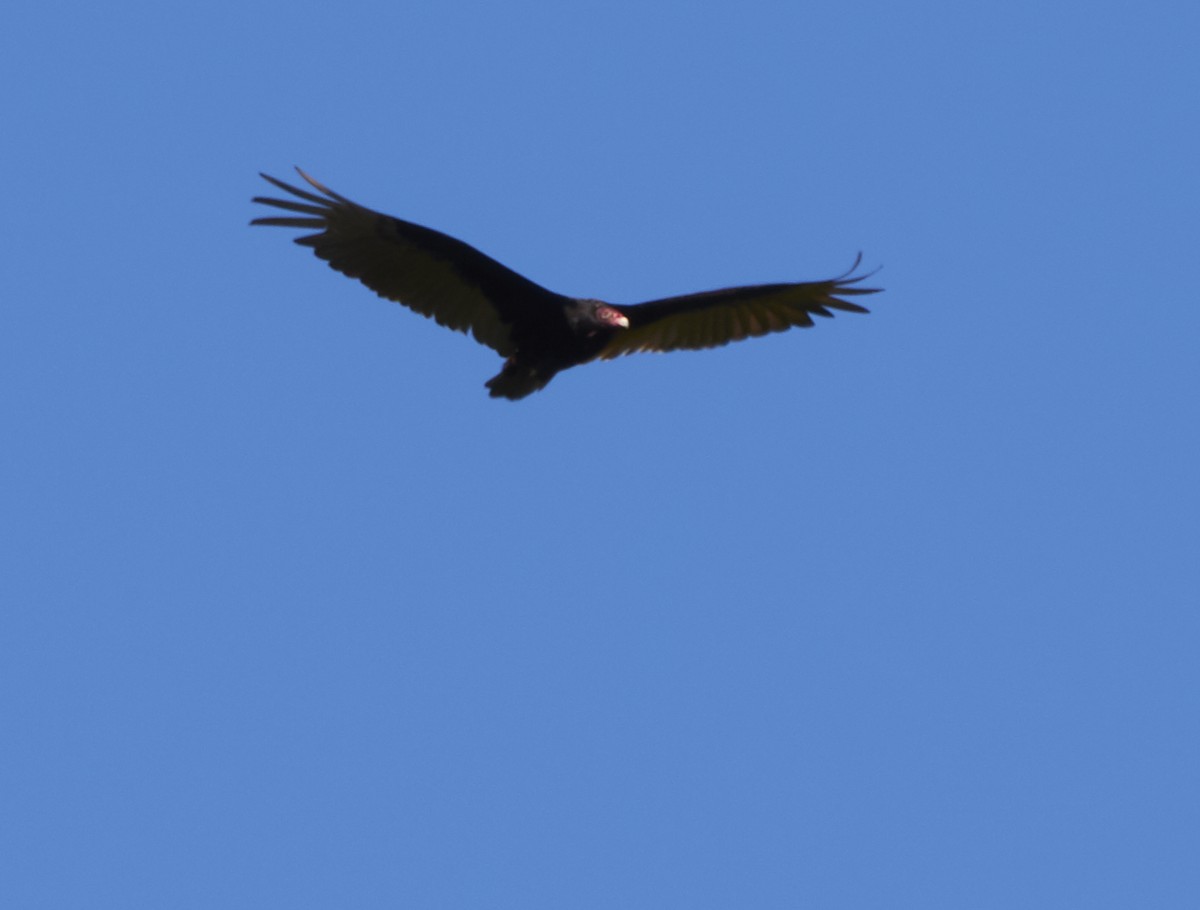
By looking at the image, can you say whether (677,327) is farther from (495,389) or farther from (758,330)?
(495,389)

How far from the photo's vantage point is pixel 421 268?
12422mm

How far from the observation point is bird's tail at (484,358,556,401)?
40.5 ft

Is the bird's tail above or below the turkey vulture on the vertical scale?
below

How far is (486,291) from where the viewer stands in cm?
1237

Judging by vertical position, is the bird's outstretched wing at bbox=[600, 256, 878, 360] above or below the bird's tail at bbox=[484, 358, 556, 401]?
above

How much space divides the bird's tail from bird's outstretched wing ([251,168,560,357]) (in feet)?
0.45

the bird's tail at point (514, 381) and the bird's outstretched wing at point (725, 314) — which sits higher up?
the bird's outstretched wing at point (725, 314)

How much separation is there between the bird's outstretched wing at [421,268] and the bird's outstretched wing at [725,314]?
853 millimetres

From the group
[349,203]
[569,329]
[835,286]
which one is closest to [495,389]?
[569,329]

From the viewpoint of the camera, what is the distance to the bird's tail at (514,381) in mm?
12352

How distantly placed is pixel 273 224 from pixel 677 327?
2965mm

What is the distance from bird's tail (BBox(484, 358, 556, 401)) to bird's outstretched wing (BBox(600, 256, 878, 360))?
2.61ft

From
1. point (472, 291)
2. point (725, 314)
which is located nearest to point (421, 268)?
point (472, 291)

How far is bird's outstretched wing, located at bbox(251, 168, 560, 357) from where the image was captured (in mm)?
12117
